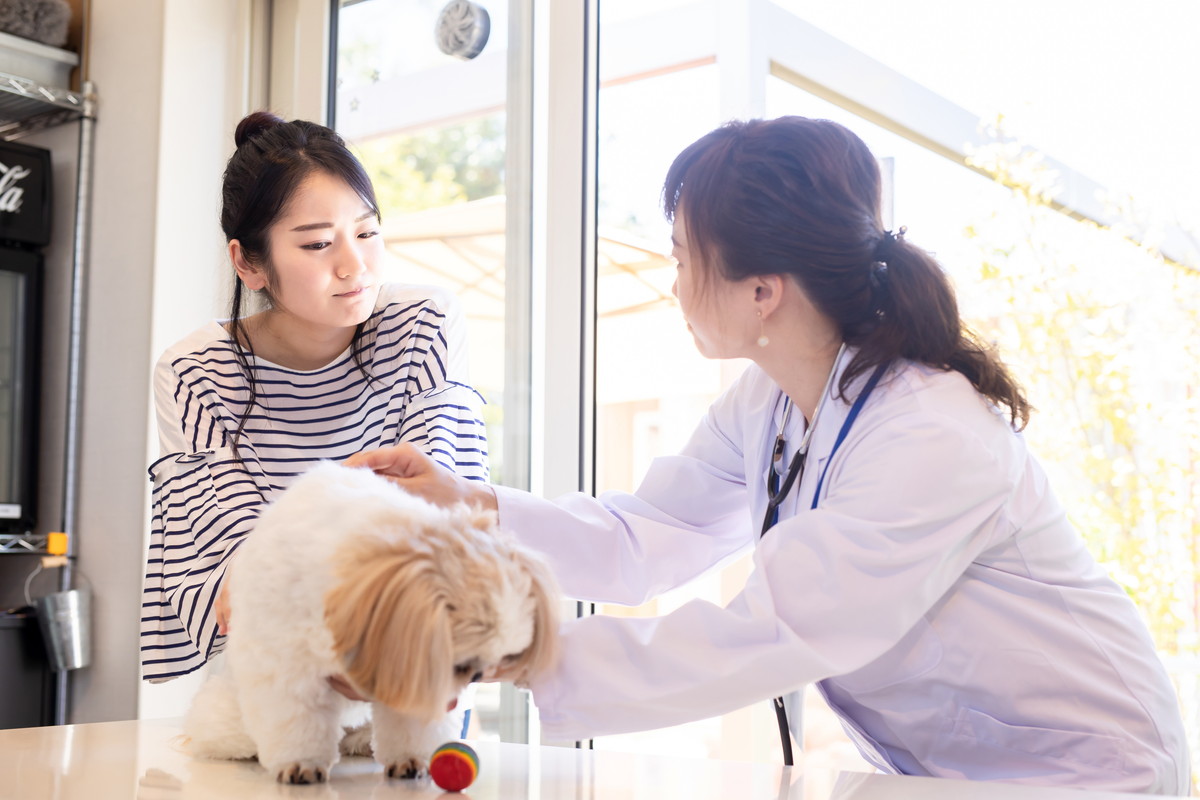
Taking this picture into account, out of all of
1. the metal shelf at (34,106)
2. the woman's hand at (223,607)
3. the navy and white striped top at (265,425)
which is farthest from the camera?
the metal shelf at (34,106)

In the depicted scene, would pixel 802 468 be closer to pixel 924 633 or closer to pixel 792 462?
pixel 792 462

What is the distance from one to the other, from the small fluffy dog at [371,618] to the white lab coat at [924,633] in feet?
0.52

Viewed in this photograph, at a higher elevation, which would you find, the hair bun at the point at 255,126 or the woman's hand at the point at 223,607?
the hair bun at the point at 255,126

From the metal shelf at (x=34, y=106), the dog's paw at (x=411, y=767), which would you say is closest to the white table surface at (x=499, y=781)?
the dog's paw at (x=411, y=767)

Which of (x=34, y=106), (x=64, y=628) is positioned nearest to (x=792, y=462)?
(x=64, y=628)

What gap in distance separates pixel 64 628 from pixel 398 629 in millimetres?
2479

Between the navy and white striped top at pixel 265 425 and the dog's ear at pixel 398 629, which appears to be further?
the navy and white striped top at pixel 265 425

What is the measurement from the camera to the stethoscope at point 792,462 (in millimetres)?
1272

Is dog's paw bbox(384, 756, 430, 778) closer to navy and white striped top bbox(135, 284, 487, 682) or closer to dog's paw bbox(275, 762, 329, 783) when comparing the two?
dog's paw bbox(275, 762, 329, 783)

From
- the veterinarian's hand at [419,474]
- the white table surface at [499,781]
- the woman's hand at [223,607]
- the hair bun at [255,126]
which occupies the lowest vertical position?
the white table surface at [499,781]

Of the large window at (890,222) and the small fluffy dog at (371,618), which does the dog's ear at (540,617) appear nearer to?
the small fluffy dog at (371,618)

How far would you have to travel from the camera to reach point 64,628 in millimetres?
2914

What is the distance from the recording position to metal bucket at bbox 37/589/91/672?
2.89m

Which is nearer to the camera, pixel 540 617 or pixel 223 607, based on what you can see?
pixel 540 617
